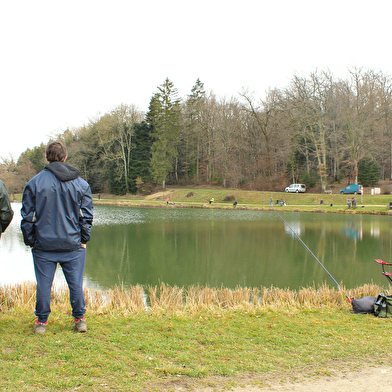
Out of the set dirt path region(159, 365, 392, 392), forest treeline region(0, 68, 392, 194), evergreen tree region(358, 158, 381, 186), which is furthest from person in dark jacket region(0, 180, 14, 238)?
evergreen tree region(358, 158, 381, 186)

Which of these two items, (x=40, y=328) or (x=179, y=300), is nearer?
(x=40, y=328)

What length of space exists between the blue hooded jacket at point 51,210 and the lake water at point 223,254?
5.84 metres

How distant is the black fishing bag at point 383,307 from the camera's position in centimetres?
539

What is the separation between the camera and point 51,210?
3766mm

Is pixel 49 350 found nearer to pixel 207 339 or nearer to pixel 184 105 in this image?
pixel 207 339

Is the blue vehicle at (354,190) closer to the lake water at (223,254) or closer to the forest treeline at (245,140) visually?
the forest treeline at (245,140)

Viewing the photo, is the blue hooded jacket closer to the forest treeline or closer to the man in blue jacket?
the man in blue jacket

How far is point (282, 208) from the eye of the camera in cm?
3309

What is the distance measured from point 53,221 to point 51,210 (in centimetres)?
12

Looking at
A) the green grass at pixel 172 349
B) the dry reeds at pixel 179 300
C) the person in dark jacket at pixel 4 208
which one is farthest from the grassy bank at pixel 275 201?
the person in dark jacket at pixel 4 208

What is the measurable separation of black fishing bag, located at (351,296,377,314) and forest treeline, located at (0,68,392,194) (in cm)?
3414

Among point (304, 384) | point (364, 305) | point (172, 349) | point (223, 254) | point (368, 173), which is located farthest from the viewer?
point (368, 173)

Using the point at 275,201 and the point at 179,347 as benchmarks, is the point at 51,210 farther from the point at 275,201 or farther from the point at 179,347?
the point at 275,201

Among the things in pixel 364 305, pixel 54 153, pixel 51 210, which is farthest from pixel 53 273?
pixel 364 305
